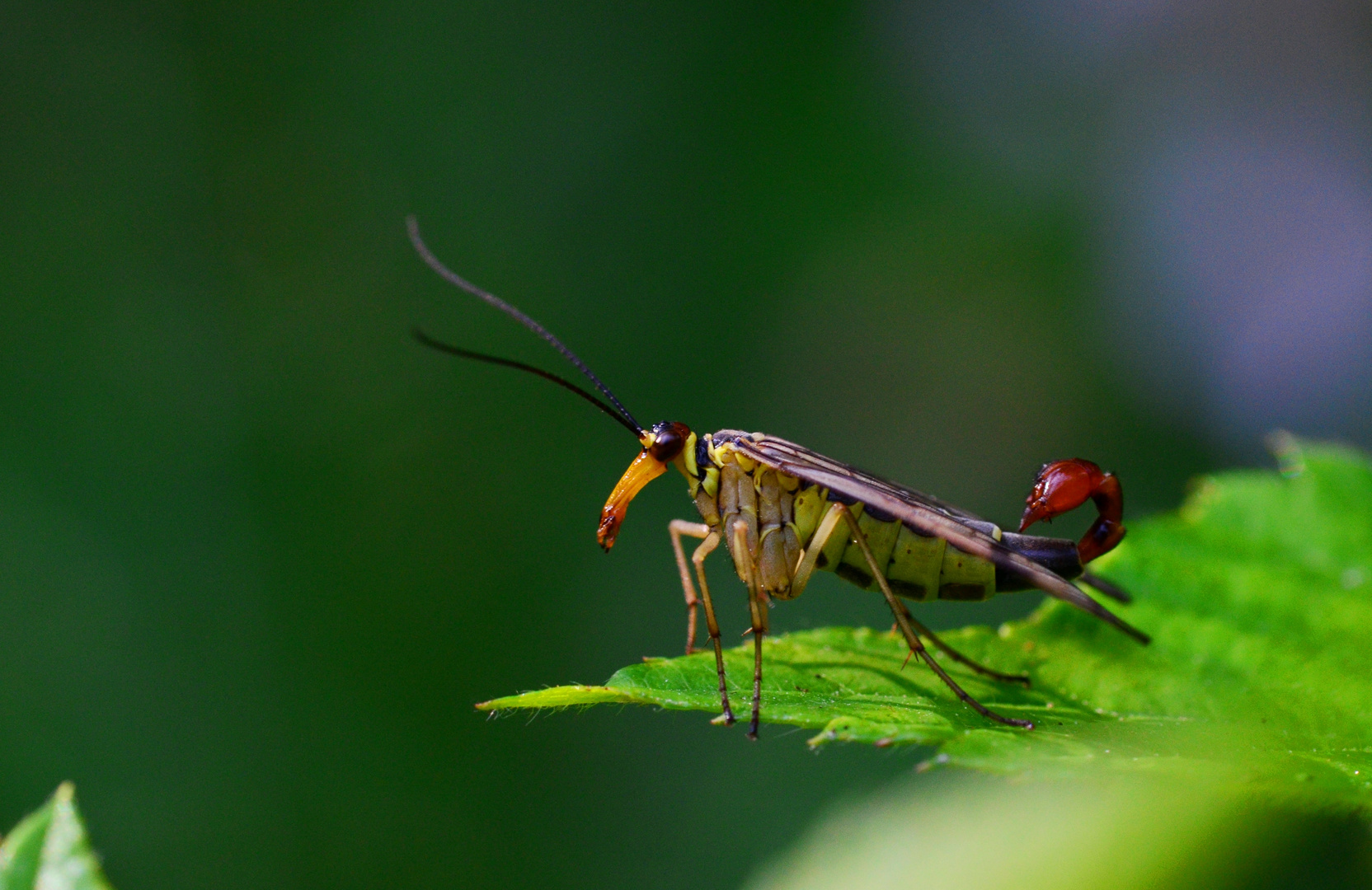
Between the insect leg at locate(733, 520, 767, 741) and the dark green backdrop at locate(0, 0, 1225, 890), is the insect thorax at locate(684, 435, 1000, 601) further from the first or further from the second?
the dark green backdrop at locate(0, 0, 1225, 890)

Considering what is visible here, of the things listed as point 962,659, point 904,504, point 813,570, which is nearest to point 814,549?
point 813,570

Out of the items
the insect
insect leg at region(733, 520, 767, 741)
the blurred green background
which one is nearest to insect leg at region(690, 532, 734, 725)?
the insect

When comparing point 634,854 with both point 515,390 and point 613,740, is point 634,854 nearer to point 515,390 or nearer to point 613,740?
point 613,740

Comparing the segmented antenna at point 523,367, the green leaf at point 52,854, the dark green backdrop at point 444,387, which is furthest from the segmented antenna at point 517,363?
the dark green backdrop at point 444,387

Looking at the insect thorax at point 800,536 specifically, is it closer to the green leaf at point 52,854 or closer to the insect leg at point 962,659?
the insect leg at point 962,659

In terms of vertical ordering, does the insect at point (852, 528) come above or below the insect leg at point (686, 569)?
above

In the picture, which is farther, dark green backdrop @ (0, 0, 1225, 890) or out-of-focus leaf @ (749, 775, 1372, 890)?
dark green backdrop @ (0, 0, 1225, 890)

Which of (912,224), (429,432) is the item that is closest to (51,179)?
(429,432)
